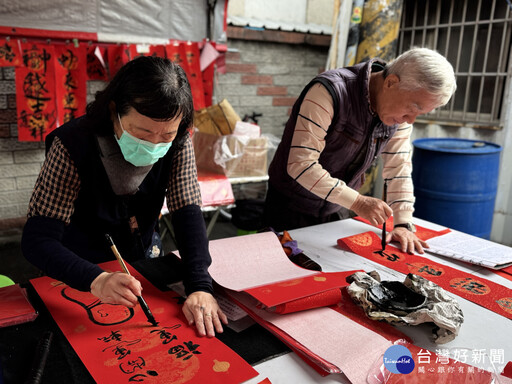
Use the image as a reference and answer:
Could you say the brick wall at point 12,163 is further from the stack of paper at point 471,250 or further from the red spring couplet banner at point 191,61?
the stack of paper at point 471,250

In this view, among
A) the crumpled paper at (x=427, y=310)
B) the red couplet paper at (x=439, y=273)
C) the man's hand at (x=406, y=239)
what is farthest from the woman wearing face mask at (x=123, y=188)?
the man's hand at (x=406, y=239)

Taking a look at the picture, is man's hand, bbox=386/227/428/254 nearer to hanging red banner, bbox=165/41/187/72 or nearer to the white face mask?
the white face mask

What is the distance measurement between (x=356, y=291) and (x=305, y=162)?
1.91 feet

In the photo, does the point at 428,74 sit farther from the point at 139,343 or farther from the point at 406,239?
the point at 139,343

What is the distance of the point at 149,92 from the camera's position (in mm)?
1027

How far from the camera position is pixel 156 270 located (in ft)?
3.98

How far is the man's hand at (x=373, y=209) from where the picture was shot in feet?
4.80

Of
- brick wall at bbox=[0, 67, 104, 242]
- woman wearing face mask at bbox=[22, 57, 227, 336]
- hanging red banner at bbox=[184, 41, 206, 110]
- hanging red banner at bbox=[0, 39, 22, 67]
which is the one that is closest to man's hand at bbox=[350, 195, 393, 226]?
woman wearing face mask at bbox=[22, 57, 227, 336]

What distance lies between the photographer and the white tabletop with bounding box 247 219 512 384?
0.82 meters

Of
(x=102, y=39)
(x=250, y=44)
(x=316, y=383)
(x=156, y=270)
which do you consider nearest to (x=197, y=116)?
(x=102, y=39)

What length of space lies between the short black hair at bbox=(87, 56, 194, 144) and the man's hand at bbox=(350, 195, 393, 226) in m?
0.70

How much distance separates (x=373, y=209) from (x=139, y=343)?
35.7 inches

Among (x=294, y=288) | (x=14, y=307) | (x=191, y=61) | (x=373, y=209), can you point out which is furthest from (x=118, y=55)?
(x=294, y=288)

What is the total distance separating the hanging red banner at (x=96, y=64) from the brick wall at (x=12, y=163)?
0.17 m
